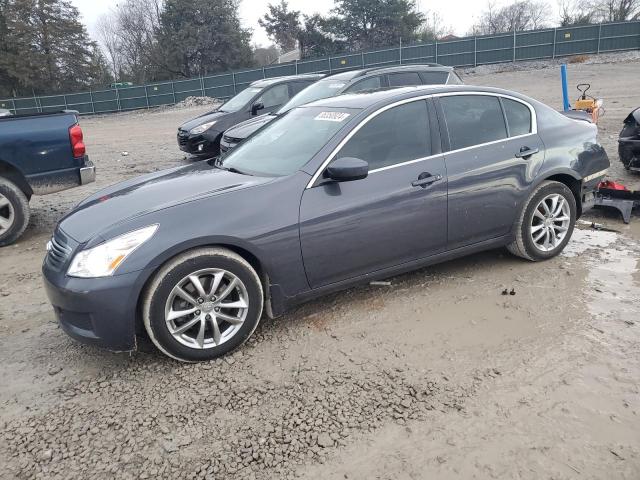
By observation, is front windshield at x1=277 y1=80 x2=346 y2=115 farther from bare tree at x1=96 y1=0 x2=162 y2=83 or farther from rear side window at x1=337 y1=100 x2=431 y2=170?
bare tree at x1=96 y1=0 x2=162 y2=83

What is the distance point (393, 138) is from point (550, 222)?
5.85 ft

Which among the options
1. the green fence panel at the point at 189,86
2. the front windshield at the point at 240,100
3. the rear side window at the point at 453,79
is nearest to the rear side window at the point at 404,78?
the rear side window at the point at 453,79

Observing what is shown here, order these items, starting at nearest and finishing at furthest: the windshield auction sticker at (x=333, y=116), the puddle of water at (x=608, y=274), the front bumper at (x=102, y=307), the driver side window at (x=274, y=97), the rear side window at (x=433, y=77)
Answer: the front bumper at (x=102, y=307) → the puddle of water at (x=608, y=274) → the windshield auction sticker at (x=333, y=116) → the rear side window at (x=433, y=77) → the driver side window at (x=274, y=97)

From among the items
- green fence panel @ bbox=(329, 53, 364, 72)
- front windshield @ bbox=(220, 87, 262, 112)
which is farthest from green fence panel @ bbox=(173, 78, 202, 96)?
front windshield @ bbox=(220, 87, 262, 112)

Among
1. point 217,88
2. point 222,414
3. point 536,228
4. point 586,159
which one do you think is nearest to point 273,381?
point 222,414

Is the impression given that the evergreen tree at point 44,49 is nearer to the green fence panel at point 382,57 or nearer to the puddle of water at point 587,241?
the green fence panel at point 382,57

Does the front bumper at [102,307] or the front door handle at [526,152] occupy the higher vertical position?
the front door handle at [526,152]

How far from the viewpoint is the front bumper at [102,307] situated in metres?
3.07

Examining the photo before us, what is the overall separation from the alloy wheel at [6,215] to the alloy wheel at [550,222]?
18.8ft

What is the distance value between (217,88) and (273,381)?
35.5 m

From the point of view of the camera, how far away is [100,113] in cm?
3728

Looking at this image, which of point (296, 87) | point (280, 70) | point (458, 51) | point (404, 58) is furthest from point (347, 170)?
point (280, 70)

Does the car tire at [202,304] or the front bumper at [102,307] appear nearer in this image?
the front bumper at [102,307]

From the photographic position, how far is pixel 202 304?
3299 millimetres
